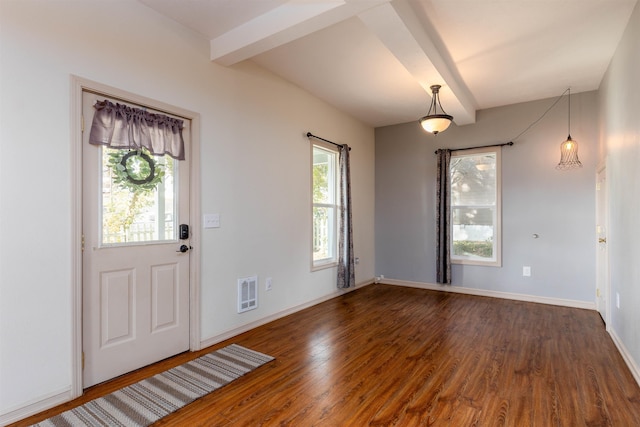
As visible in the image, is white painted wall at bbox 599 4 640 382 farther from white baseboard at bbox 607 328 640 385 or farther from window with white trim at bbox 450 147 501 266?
window with white trim at bbox 450 147 501 266

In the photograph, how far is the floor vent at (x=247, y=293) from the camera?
3418 millimetres

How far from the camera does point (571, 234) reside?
4.45 m

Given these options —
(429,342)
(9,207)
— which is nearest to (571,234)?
(429,342)

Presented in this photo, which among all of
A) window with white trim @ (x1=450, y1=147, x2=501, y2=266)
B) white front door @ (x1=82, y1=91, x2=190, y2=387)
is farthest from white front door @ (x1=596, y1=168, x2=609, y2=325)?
white front door @ (x1=82, y1=91, x2=190, y2=387)

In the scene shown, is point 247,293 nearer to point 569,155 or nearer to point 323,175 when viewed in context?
point 323,175

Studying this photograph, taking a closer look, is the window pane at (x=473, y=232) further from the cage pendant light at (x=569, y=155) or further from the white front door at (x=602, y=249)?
the white front door at (x=602, y=249)

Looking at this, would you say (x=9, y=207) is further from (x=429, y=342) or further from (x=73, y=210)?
(x=429, y=342)

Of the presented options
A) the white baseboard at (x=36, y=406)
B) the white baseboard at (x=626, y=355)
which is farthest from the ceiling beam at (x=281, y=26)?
the white baseboard at (x=626, y=355)

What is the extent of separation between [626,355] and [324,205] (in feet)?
11.4

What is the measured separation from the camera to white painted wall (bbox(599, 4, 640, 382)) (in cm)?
251

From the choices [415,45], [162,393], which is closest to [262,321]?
[162,393]

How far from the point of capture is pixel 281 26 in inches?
101

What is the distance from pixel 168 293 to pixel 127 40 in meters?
2.00

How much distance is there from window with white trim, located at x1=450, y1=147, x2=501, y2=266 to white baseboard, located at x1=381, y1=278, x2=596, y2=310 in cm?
43
